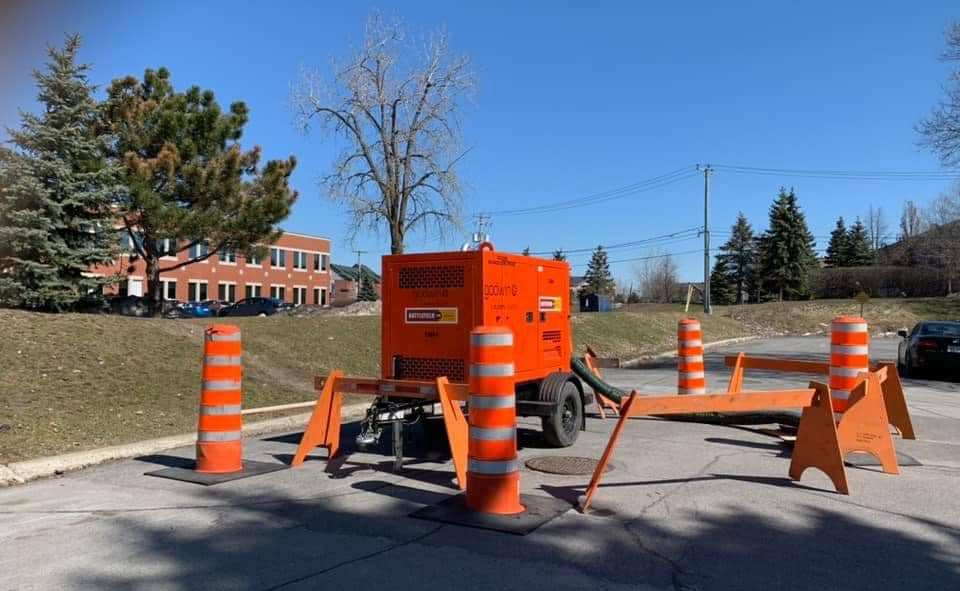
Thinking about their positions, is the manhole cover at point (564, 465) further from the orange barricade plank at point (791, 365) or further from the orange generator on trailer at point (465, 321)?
the orange barricade plank at point (791, 365)

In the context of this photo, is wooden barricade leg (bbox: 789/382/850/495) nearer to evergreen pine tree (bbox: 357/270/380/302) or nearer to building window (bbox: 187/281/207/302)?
building window (bbox: 187/281/207/302)

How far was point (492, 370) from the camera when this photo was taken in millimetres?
5348

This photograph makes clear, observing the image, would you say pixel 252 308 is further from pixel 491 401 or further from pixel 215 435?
pixel 491 401

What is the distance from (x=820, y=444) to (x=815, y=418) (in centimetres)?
24

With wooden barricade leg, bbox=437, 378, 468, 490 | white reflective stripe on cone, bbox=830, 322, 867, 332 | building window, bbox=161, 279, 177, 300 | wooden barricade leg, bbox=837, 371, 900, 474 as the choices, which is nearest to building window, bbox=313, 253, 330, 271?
building window, bbox=161, 279, 177, 300

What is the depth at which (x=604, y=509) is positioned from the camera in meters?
5.64

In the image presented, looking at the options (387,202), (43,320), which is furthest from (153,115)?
(43,320)

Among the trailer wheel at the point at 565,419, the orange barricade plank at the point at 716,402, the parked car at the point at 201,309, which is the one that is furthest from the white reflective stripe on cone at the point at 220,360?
the parked car at the point at 201,309

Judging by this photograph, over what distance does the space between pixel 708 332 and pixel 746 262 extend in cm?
4659

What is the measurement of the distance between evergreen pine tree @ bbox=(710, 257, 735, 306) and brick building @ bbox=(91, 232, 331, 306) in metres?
44.8

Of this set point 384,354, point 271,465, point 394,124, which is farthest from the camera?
point 394,124

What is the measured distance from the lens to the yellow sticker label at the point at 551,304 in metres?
8.56

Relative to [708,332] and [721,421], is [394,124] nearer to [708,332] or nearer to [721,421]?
[708,332]

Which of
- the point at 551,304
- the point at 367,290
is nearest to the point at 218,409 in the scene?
the point at 551,304
